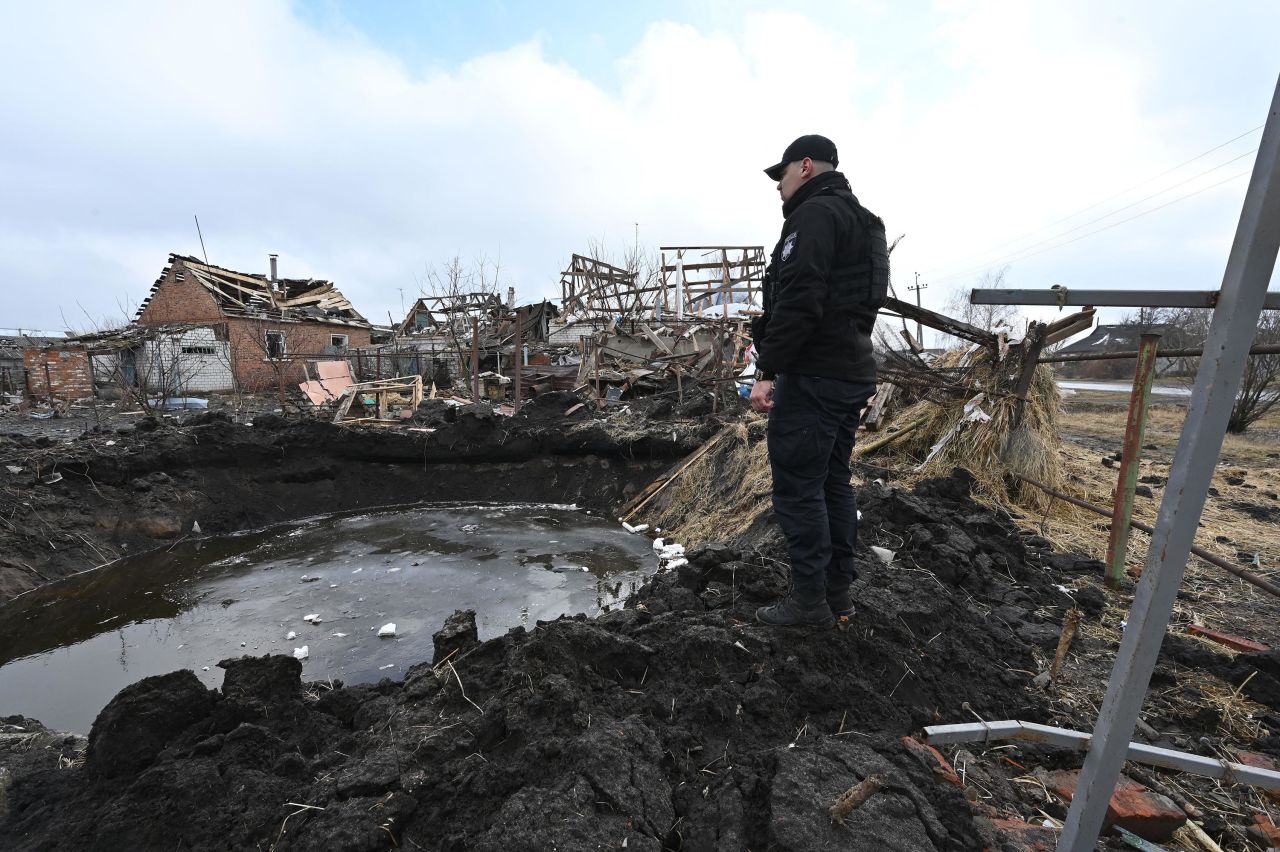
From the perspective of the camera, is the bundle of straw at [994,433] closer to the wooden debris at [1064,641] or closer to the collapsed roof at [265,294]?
the wooden debris at [1064,641]

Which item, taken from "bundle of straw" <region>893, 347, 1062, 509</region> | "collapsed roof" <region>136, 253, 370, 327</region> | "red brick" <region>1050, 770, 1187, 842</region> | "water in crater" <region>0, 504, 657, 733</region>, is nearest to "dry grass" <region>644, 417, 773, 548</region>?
"water in crater" <region>0, 504, 657, 733</region>

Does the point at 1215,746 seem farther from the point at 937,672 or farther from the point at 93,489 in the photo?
the point at 93,489

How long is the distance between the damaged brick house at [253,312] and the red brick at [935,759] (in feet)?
73.3

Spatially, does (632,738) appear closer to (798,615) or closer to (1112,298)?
(798,615)

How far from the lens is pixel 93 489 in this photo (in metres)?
6.88

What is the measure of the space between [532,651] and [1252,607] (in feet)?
13.5

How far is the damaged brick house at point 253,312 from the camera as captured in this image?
2094 cm

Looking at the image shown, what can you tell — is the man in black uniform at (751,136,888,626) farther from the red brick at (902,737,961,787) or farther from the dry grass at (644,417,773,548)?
the dry grass at (644,417,773,548)

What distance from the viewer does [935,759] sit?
6.24 feet

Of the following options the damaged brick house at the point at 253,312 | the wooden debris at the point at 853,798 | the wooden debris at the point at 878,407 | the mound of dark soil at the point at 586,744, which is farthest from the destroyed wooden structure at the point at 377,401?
the wooden debris at the point at 853,798

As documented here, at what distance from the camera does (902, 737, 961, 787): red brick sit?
5.97 feet

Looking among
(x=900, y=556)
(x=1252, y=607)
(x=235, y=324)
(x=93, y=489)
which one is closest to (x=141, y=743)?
(x=900, y=556)

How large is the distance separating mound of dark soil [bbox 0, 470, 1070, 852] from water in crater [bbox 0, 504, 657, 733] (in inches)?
68.1

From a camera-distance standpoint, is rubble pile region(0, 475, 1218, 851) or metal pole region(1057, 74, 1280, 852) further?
rubble pile region(0, 475, 1218, 851)
